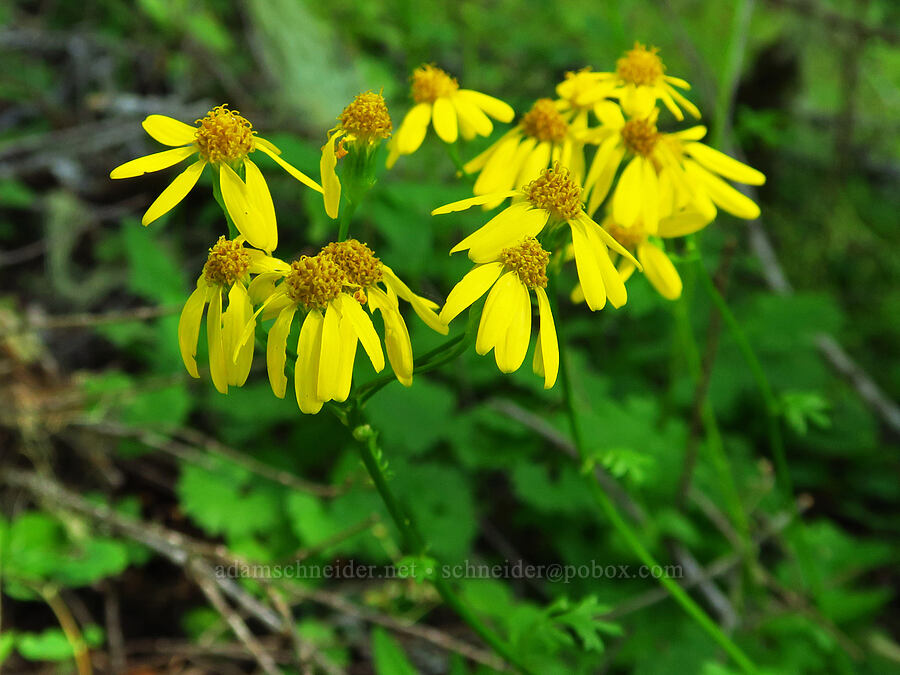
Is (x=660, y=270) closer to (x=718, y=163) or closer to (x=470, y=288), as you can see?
(x=718, y=163)

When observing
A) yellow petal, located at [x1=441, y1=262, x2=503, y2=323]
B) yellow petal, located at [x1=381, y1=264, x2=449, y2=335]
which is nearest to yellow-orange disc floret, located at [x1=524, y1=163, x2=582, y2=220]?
yellow petal, located at [x1=441, y1=262, x2=503, y2=323]

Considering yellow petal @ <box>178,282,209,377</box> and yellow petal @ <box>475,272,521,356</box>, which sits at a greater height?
yellow petal @ <box>475,272,521,356</box>

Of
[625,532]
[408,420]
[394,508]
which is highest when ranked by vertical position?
[394,508]

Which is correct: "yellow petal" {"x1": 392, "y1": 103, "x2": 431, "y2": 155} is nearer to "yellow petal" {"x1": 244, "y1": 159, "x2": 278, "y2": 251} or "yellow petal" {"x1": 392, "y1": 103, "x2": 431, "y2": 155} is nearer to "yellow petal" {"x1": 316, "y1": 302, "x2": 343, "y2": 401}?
"yellow petal" {"x1": 244, "y1": 159, "x2": 278, "y2": 251}

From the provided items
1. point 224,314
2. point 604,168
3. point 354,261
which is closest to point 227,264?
point 224,314

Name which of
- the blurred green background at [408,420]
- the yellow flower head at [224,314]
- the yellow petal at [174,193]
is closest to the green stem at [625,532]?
the blurred green background at [408,420]
